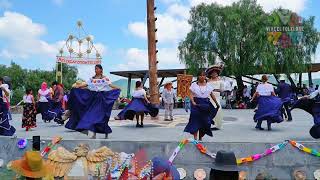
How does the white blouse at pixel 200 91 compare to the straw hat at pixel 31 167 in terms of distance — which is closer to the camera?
the straw hat at pixel 31 167

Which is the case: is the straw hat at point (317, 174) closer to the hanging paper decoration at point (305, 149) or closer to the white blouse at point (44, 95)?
the hanging paper decoration at point (305, 149)

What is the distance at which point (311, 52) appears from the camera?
107 feet

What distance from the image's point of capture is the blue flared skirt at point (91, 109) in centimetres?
1002

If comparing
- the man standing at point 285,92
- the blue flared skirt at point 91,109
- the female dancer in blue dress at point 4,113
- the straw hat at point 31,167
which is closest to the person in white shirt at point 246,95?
the man standing at point 285,92

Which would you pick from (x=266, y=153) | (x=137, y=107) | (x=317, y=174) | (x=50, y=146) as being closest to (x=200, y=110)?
(x=266, y=153)

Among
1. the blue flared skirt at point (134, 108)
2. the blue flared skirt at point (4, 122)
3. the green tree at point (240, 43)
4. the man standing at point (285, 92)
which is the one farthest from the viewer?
the green tree at point (240, 43)

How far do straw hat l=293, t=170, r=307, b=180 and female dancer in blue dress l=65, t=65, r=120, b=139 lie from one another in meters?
4.19

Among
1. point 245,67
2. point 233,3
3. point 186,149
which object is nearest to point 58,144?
point 186,149

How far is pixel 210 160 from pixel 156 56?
9.79 m

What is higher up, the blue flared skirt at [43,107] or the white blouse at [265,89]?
the white blouse at [265,89]

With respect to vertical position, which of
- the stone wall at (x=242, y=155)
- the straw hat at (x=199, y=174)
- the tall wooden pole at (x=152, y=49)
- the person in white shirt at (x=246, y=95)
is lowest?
the straw hat at (x=199, y=174)

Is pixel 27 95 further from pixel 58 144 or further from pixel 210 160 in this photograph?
pixel 210 160

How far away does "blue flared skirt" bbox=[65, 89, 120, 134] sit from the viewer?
10.0 m

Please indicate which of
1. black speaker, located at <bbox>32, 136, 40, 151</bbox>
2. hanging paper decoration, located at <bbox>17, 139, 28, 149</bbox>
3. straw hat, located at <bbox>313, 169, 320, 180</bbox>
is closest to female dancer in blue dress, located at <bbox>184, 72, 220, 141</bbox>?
straw hat, located at <bbox>313, 169, 320, 180</bbox>
